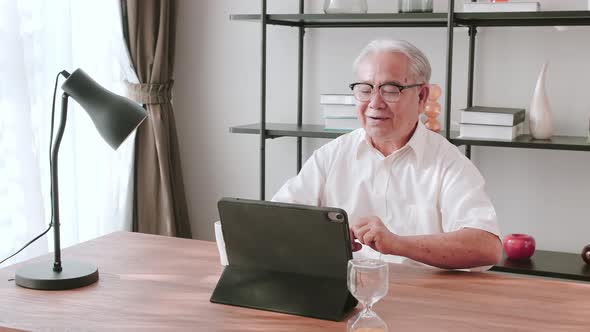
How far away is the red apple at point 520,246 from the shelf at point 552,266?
0.09 feet

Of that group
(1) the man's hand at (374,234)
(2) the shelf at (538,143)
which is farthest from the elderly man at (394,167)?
(2) the shelf at (538,143)

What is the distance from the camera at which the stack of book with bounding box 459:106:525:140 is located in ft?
9.93

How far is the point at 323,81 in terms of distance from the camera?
12.0ft

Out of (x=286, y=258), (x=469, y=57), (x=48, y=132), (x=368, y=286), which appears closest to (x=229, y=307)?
(x=286, y=258)

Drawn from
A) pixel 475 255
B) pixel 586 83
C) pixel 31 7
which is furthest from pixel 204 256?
pixel 586 83

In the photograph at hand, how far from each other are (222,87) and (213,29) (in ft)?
0.98

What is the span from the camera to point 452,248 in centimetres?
199

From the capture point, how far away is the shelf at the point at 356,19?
3.09 m

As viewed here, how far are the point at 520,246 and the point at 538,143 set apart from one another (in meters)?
0.45

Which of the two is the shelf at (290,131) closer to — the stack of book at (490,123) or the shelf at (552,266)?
the stack of book at (490,123)

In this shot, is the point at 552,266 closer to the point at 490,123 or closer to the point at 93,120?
the point at 490,123

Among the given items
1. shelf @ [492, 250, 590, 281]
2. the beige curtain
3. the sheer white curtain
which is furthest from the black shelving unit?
the sheer white curtain

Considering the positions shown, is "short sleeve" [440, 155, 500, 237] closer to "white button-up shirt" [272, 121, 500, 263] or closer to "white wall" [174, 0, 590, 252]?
"white button-up shirt" [272, 121, 500, 263]

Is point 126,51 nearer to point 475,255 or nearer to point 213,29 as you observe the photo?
point 213,29
